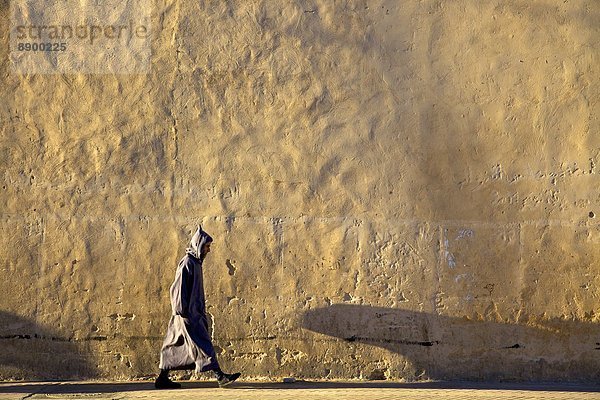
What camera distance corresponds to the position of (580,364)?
8.73 m

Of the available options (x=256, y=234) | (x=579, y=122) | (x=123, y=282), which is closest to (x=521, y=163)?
(x=579, y=122)

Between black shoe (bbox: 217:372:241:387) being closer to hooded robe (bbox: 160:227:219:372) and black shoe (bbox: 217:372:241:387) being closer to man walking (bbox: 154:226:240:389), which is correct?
man walking (bbox: 154:226:240:389)

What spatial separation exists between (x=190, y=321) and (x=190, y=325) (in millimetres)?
34

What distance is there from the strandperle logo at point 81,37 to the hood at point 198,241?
174 cm

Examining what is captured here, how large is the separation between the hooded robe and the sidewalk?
0.25m

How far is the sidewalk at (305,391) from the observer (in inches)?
313

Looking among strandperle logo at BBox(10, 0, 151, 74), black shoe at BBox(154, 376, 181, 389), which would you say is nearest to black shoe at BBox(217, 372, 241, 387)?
black shoe at BBox(154, 376, 181, 389)

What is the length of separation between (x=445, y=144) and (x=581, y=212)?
129 cm

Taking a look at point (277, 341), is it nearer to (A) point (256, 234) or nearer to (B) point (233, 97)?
(A) point (256, 234)

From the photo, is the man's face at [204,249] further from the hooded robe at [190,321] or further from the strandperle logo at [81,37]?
the strandperle logo at [81,37]

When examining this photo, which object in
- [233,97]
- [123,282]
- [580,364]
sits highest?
[233,97]

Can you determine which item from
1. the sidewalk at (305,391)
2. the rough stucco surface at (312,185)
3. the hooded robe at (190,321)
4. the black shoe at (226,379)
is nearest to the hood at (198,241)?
the hooded robe at (190,321)

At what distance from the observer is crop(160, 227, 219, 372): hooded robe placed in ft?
26.9

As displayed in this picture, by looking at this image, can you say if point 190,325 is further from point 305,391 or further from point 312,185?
point 312,185
